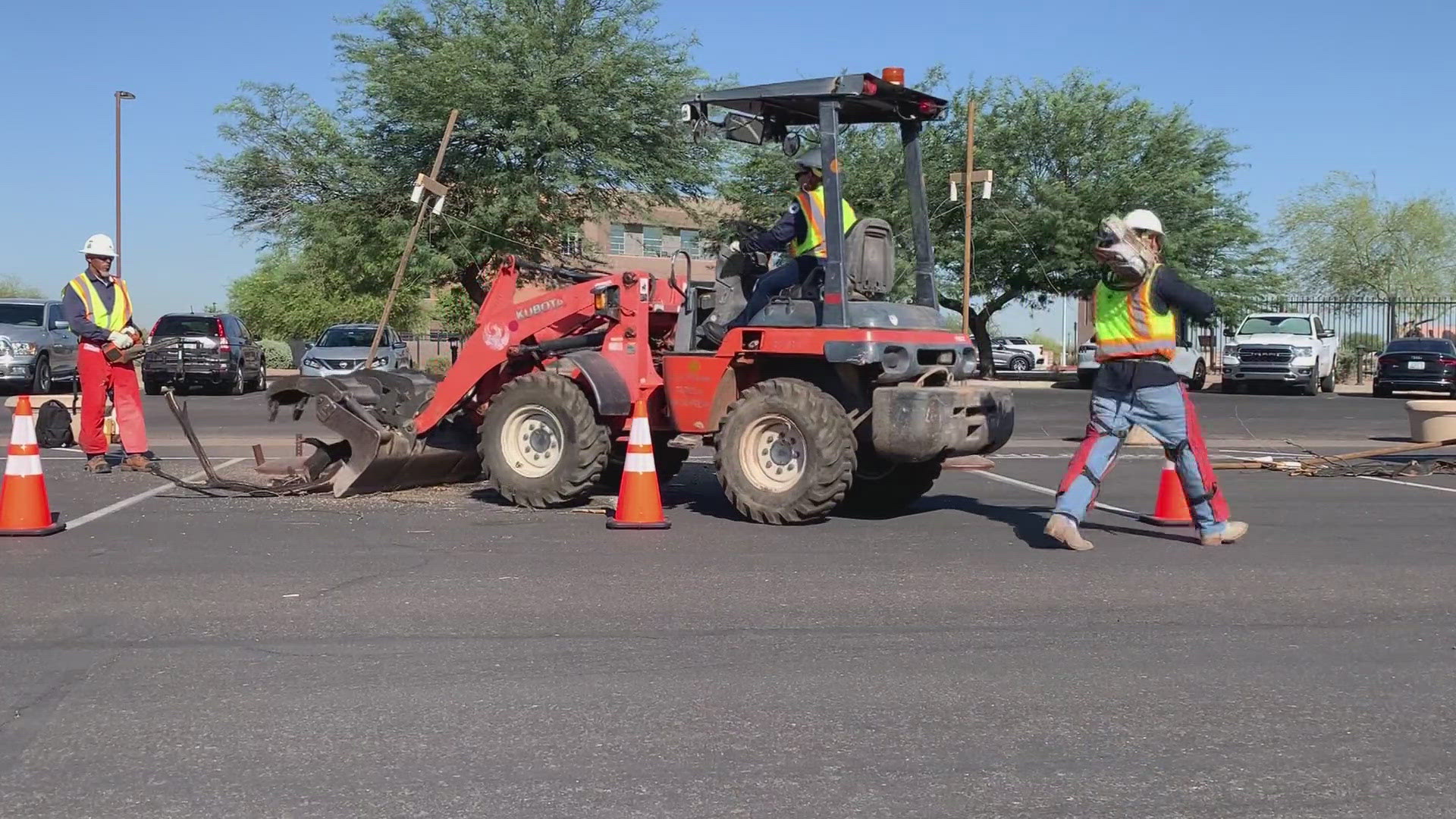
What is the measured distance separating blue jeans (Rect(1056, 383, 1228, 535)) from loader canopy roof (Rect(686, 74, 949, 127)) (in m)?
2.35

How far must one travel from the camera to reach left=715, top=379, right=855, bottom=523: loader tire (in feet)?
28.6

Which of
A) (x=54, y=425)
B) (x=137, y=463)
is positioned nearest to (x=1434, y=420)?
(x=137, y=463)

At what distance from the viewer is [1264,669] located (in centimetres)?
539

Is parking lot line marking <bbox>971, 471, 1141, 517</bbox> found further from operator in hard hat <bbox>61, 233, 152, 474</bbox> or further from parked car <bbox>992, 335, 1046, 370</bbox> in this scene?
parked car <bbox>992, 335, 1046, 370</bbox>

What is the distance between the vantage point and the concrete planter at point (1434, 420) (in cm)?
1520

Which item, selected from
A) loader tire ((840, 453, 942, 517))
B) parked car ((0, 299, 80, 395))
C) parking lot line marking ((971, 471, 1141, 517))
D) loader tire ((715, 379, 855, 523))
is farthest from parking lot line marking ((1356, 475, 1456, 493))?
parked car ((0, 299, 80, 395))

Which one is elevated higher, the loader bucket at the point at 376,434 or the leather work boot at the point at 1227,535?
the loader bucket at the point at 376,434

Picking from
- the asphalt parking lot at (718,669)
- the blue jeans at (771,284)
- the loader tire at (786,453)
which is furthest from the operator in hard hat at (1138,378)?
the blue jeans at (771,284)

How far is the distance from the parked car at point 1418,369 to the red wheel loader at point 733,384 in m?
24.1

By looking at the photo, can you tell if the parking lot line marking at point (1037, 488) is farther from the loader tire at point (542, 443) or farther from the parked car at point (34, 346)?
the parked car at point (34, 346)

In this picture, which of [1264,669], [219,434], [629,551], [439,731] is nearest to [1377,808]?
[1264,669]

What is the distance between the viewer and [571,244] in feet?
105

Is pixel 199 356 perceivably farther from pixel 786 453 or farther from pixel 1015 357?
pixel 1015 357

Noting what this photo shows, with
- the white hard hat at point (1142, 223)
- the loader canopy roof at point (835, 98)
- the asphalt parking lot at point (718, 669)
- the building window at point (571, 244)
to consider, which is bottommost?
the asphalt parking lot at point (718, 669)
